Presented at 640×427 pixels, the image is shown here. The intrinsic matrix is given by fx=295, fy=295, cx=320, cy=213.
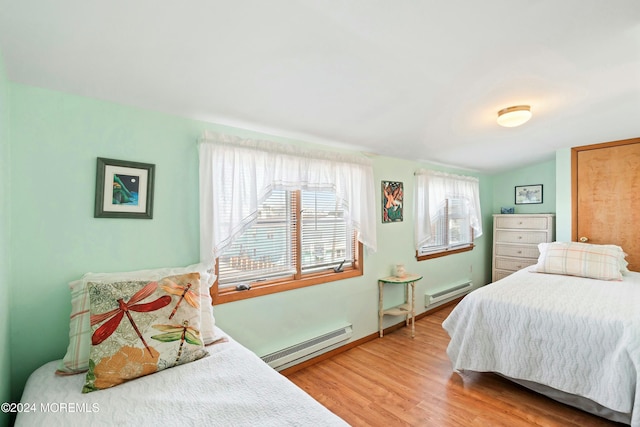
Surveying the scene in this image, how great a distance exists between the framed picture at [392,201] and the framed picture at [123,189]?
2.42 m

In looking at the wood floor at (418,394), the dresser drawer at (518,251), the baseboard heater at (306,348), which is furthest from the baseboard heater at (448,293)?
the baseboard heater at (306,348)

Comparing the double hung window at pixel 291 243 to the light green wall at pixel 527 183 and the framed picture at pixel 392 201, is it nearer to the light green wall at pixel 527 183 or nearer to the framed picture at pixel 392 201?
the framed picture at pixel 392 201

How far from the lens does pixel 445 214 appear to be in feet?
14.7

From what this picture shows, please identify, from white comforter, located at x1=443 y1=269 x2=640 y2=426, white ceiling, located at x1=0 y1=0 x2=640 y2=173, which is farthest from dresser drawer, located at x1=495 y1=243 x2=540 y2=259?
white ceiling, located at x1=0 y1=0 x2=640 y2=173

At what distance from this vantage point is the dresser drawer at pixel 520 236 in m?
4.43

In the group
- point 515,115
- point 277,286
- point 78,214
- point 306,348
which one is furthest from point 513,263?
point 78,214

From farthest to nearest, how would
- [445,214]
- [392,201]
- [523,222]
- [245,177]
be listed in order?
1. [523,222]
2. [445,214]
3. [392,201]
4. [245,177]

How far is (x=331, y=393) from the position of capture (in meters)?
2.32

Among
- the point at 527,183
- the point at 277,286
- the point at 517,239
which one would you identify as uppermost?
the point at 527,183

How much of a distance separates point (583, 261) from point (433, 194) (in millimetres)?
1726

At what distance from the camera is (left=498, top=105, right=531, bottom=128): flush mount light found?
2408mm

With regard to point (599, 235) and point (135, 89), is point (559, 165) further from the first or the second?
point (135, 89)

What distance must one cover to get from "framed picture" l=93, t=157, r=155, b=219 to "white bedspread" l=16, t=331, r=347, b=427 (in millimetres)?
858

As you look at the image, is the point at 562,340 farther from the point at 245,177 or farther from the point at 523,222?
the point at 523,222
